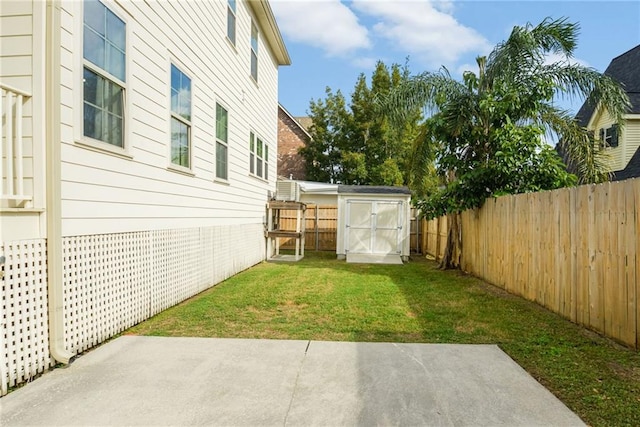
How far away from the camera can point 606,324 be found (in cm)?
422

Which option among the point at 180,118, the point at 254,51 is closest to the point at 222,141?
the point at 180,118

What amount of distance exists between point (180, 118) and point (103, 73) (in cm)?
185

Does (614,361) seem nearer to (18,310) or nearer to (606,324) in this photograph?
(606,324)

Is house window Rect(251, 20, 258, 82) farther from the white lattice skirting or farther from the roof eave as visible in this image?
the white lattice skirting

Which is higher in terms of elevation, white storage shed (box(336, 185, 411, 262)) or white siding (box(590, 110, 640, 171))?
white siding (box(590, 110, 640, 171))

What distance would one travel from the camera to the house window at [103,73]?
12.5 ft

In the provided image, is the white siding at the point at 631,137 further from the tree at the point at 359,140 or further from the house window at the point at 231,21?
the house window at the point at 231,21

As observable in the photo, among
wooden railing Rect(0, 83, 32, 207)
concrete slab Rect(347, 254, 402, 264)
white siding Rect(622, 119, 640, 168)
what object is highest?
white siding Rect(622, 119, 640, 168)

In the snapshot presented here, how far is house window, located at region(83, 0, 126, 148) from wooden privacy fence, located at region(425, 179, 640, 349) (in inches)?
215

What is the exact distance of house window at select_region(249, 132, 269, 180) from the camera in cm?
1008

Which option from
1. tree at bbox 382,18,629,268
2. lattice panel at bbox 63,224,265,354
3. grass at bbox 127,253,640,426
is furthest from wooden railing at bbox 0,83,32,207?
tree at bbox 382,18,629,268

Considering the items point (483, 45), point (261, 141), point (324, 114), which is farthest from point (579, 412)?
point (324, 114)

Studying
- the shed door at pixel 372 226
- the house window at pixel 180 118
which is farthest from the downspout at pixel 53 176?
the shed door at pixel 372 226

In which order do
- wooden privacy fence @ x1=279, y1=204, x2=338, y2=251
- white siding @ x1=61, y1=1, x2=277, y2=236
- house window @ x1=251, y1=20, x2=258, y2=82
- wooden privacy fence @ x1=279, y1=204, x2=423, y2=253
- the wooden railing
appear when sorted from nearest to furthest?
the wooden railing
white siding @ x1=61, y1=1, x2=277, y2=236
house window @ x1=251, y1=20, x2=258, y2=82
wooden privacy fence @ x1=279, y1=204, x2=423, y2=253
wooden privacy fence @ x1=279, y1=204, x2=338, y2=251
